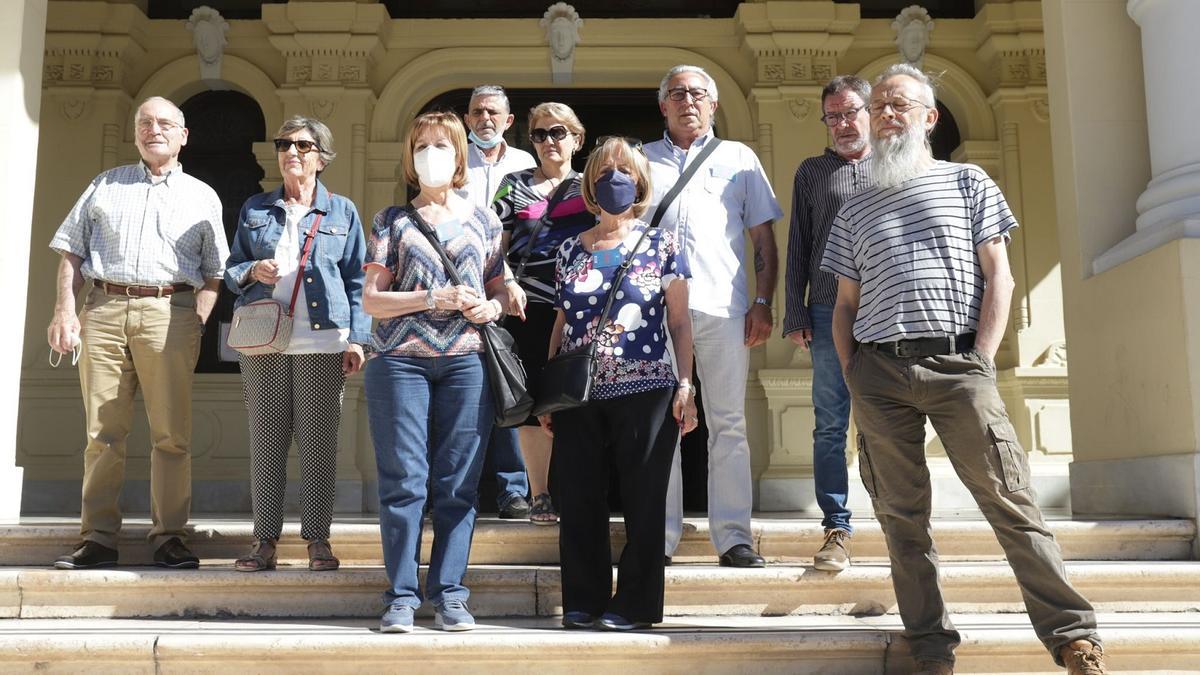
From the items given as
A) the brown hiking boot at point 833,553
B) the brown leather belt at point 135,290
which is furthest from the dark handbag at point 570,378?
the brown leather belt at point 135,290

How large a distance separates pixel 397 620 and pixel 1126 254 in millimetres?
3929

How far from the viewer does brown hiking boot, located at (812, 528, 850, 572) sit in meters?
4.34

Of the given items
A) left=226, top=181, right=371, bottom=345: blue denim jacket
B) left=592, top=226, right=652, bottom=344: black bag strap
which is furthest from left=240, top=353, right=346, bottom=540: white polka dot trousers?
left=592, top=226, right=652, bottom=344: black bag strap

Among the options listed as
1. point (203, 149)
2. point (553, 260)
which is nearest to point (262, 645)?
point (553, 260)

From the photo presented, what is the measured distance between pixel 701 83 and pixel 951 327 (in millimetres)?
1730

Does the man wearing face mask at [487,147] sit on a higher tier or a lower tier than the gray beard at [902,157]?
higher

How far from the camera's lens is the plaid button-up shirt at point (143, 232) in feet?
15.3

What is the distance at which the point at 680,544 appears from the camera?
4.82 meters

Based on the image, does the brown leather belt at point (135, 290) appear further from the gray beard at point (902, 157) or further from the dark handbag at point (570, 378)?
the gray beard at point (902, 157)

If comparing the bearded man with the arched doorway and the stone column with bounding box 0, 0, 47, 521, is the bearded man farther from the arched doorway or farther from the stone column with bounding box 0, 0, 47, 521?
the arched doorway

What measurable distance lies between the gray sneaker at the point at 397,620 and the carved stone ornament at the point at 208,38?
21.6 feet

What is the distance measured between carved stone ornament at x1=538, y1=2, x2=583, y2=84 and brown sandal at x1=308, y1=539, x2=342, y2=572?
5708 millimetres

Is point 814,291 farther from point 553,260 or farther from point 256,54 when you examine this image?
point 256,54

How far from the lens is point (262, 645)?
3.75 m
